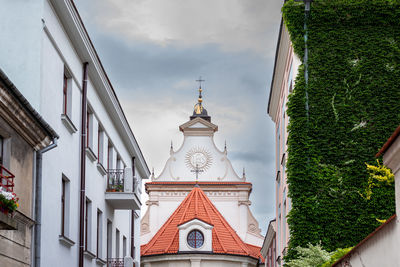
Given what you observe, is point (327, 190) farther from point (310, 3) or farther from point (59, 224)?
point (59, 224)

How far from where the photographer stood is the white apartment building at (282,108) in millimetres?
24847

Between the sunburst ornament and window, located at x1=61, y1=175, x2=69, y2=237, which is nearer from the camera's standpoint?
window, located at x1=61, y1=175, x2=69, y2=237

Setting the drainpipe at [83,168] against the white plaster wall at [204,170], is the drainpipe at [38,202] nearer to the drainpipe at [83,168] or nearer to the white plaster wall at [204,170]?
the drainpipe at [83,168]

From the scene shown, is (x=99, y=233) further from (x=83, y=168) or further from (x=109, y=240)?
(x=83, y=168)

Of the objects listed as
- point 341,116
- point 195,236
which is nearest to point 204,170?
point 195,236

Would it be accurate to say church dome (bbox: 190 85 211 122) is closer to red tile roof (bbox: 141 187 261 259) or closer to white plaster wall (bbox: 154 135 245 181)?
white plaster wall (bbox: 154 135 245 181)

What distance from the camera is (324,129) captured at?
73.9 ft

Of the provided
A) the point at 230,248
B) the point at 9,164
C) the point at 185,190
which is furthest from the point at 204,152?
the point at 9,164

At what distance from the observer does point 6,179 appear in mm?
12508

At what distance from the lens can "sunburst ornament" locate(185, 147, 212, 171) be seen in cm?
6156

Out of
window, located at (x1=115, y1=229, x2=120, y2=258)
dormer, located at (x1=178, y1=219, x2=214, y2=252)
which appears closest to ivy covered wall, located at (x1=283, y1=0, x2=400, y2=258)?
window, located at (x1=115, y1=229, x2=120, y2=258)

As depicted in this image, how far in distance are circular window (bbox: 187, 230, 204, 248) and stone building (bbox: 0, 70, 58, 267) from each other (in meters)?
34.2

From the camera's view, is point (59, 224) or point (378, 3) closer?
point (59, 224)

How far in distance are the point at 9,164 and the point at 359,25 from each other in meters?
13.7
